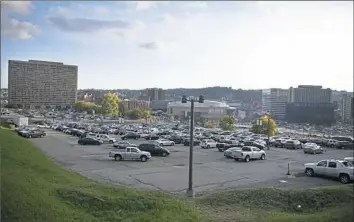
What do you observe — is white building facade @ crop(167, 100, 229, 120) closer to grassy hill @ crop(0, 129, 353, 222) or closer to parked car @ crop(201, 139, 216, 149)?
parked car @ crop(201, 139, 216, 149)

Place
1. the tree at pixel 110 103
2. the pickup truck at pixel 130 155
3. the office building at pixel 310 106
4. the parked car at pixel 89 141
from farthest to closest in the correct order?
the office building at pixel 310 106 < the tree at pixel 110 103 < the parked car at pixel 89 141 < the pickup truck at pixel 130 155

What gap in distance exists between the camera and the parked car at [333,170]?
17.3 metres

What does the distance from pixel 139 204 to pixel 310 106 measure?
4209cm

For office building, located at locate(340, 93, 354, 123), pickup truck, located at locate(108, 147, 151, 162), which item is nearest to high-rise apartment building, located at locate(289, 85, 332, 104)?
office building, located at locate(340, 93, 354, 123)

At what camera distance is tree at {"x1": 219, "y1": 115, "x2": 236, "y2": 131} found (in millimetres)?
59781

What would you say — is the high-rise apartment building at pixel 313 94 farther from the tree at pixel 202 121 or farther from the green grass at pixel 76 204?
the green grass at pixel 76 204

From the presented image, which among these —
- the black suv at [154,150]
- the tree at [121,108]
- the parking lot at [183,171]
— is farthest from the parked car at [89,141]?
the tree at [121,108]

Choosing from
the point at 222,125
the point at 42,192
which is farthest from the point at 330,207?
the point at 222,125

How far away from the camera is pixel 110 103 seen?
136 ft

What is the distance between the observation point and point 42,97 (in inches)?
846

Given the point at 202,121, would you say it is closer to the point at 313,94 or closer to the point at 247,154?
the point at 313,94

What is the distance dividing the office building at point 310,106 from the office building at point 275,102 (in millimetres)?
2260

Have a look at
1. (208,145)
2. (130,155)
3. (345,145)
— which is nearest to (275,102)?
(345,145)

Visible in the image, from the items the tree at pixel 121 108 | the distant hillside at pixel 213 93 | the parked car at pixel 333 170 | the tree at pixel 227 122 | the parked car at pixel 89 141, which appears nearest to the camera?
the parked car at pixel 333 170
